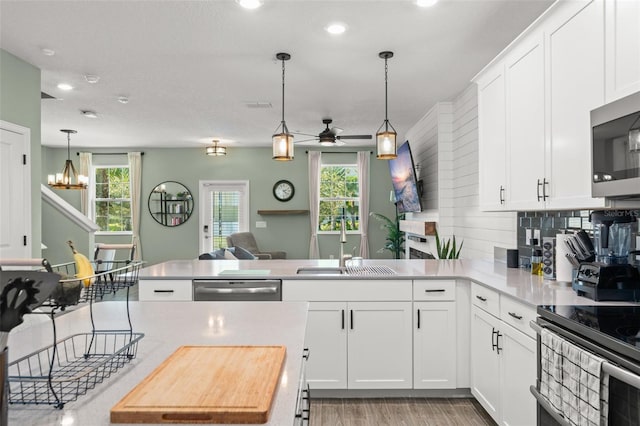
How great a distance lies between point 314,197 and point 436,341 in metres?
5.76

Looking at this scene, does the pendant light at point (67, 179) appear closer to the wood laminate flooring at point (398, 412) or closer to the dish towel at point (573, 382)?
the wood laminate flooring at point (398, 412)

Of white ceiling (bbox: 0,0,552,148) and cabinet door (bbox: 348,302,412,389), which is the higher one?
white ceiling (bbox: 0,0,552,148)

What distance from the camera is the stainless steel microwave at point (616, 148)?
1.67 metres

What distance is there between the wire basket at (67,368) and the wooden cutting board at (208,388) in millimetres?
117

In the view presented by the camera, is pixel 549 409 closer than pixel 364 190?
Yes

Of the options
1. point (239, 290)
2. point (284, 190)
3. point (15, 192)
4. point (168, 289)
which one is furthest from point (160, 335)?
point (284, 190)

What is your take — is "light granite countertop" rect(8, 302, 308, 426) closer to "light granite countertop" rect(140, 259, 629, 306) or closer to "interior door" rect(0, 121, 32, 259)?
"light granite countertop" rect(140, 259, 629, 306)

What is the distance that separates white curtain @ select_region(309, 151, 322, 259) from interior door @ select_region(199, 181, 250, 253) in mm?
1283

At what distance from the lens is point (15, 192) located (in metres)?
3.84

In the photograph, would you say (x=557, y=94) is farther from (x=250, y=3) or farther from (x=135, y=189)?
(x=135, y=189)

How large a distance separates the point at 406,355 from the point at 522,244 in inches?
51.7

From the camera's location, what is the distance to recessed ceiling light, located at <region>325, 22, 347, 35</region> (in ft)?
10.2

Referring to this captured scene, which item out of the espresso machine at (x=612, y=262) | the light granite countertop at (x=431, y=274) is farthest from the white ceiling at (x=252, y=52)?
the light granite countertop at (x=431, y=274)

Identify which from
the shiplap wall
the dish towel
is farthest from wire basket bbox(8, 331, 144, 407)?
the shiplap wall
